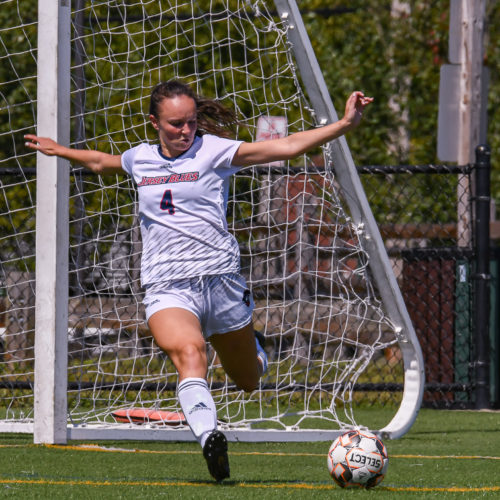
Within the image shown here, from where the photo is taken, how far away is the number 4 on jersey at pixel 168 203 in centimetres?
532

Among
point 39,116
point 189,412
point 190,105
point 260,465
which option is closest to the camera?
point 189,412

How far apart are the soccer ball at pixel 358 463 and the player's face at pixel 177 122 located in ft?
5.02

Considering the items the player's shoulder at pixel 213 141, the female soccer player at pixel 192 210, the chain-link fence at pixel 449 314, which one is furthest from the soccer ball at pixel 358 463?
the chain-link fence at pixel 449 314

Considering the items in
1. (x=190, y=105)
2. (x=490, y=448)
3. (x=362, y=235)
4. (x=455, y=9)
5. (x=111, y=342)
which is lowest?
(x=490, y=448)

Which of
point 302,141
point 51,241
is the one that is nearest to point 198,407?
point 302,141

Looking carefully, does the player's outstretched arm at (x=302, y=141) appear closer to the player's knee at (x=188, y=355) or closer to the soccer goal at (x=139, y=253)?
the player's knee at (x=188, y=355)

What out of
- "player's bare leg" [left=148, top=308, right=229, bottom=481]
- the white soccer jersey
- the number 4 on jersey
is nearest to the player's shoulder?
the white soccer jersey

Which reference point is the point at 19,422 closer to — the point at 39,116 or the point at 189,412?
the point at 39,116

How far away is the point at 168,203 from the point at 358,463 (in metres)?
1.45

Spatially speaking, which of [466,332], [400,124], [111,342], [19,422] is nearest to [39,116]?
[19,422]

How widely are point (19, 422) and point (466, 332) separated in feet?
13.3

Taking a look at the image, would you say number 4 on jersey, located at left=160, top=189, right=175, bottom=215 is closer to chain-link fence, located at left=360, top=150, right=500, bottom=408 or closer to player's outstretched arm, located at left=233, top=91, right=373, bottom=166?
player's outstretched arm, located at left=233, top=91, right=373, bottom=166

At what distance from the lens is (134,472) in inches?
212

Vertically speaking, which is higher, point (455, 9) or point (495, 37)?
point (495, 37)
